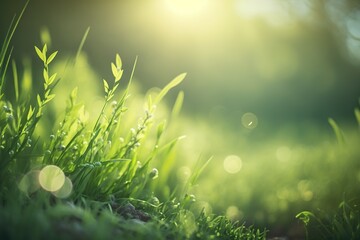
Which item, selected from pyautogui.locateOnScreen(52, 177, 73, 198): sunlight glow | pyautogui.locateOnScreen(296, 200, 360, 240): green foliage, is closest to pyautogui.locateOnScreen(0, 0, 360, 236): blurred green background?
pyautogui.locateOnScreen(296, 200, 360, 240): green foliage

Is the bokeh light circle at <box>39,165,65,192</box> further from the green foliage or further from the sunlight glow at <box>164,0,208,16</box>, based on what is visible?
the sunlight glow at <box>164,0,208,16</box>

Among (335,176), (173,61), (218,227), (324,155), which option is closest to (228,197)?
(335,176)

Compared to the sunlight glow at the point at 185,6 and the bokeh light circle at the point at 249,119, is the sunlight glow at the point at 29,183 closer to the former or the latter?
the bokeh light circle at the point at 249,119

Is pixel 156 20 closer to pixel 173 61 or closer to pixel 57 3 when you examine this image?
pixel 173 61

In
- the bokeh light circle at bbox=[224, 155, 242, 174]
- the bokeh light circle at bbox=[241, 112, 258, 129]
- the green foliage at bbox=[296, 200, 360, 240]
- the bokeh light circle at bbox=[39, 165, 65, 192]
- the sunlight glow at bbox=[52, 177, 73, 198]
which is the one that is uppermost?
the bokeh light circle at bbox=[39, 165, 65, 192]

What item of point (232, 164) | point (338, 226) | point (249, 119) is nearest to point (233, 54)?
point (249, 119)

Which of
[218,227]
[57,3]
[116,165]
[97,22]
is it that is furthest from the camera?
[97,22]
